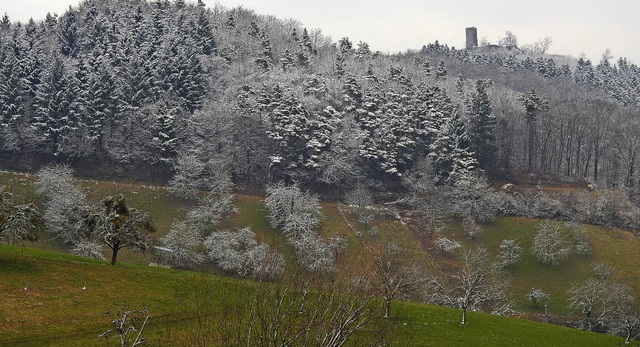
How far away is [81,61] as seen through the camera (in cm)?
9806

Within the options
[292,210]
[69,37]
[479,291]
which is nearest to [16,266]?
[479,291]

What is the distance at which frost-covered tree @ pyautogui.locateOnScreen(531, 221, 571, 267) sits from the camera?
70.3m

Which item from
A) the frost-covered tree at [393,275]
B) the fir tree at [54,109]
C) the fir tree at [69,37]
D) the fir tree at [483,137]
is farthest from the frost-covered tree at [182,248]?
the fir tree at [69,37]

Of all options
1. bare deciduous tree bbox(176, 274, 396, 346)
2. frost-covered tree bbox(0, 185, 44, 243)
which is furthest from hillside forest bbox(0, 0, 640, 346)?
bare deciduous tree bbox(176, 274, 396, 346)

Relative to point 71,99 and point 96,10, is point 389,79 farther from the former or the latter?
point 96,10

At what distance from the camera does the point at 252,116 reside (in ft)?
309

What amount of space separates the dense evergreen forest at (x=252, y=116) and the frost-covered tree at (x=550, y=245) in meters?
19.2

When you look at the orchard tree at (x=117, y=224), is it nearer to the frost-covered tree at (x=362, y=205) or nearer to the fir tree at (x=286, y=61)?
the frost-covered tree at (x=362, y=205)

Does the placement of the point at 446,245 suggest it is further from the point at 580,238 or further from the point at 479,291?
the point at 479,291

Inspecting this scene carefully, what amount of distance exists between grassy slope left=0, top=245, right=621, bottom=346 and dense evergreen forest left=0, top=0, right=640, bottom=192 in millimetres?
44182

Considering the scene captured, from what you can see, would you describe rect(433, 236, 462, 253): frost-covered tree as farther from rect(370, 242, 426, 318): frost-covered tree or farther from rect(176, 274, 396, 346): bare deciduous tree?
rect(176, 274, 396, 346): bare deciduous tree

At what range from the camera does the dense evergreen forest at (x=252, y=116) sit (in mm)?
88938

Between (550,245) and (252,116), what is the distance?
5146cm

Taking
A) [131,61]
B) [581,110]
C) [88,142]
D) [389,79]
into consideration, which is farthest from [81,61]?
[581,110]
